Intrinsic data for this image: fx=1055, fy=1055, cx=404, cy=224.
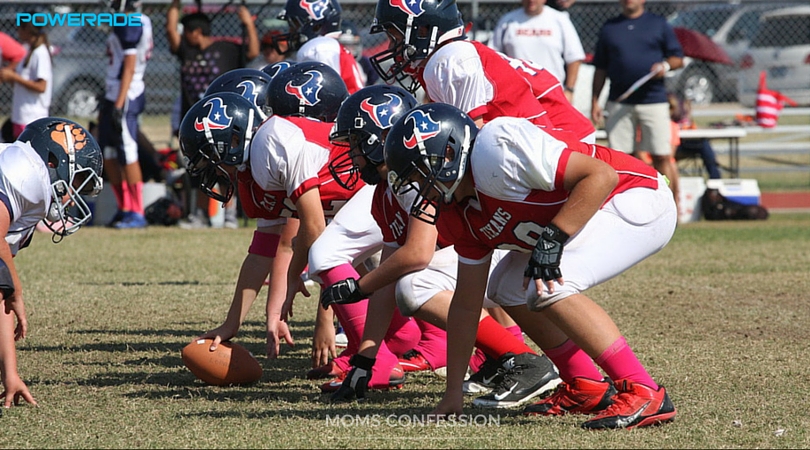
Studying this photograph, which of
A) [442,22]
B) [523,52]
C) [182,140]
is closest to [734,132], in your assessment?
[523,52]

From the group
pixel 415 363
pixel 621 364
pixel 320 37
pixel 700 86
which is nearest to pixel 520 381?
pixel 621 364

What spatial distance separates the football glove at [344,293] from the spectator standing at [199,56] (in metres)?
6.39

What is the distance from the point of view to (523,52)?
919 centimetres

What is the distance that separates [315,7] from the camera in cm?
686

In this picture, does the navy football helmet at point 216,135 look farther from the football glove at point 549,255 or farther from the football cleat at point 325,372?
the football glove at point 549,255

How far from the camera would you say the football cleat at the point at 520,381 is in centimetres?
441

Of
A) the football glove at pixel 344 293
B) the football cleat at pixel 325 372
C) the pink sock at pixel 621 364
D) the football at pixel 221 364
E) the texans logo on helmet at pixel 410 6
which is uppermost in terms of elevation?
the texans logo on helmet at pixel 410 6

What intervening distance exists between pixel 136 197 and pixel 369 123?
6.83 metres

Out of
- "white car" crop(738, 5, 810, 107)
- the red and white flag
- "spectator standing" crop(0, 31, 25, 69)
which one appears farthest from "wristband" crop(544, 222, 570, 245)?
"white car" crop(738, 5, 810, 107)

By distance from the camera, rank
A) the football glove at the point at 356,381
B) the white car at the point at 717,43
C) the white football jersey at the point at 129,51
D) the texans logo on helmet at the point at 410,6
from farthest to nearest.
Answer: the white car at the point at 717,43 < the white football jersey at the point at 129,51 < the texans logo on helmet at the point at 410,6 < the football glove at the point at 356,381

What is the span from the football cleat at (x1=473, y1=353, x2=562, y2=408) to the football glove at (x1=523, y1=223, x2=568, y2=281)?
0.94 meters

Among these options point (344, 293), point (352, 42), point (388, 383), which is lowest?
point (388, 383)

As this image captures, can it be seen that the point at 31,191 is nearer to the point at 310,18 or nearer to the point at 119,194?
the point at 310,18

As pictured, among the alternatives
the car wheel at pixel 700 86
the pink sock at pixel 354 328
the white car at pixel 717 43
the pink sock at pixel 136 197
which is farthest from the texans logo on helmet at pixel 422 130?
the car wheel at pixel 700 86
